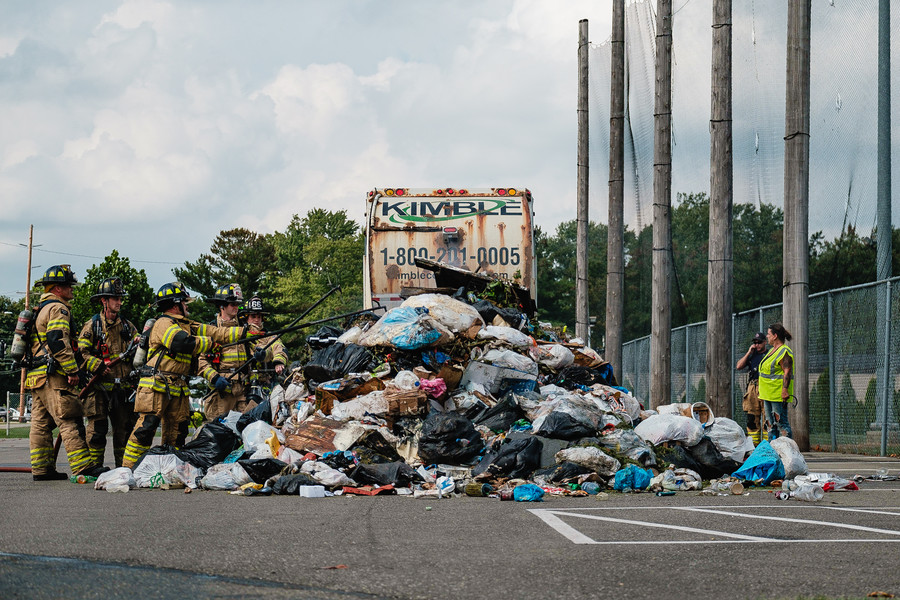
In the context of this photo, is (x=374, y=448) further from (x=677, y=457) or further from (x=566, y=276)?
(x=566, y=276)

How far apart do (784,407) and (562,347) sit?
3.18 m

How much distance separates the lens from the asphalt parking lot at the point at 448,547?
4613mm

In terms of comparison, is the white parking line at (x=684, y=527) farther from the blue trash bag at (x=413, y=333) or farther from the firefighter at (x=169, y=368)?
the firefighter at (x=169, y=368)

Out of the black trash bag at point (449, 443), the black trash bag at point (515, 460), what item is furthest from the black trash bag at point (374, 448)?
the black trash bag at point (515, 460)

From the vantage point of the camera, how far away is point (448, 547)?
19.1 ft

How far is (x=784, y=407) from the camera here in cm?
1340

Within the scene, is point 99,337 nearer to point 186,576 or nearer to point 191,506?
point 191,506

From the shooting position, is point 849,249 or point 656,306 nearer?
point 656,306

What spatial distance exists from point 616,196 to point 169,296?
1465 centimetres

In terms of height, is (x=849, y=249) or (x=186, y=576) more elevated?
(x=849, y=249)

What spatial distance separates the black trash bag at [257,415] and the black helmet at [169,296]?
1.70 meters

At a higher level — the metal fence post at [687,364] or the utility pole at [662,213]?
the utility pole at [662,213]

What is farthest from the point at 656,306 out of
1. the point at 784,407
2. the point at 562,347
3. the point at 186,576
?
the point at 186,576

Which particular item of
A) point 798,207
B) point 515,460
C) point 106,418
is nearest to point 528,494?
point 515,460
